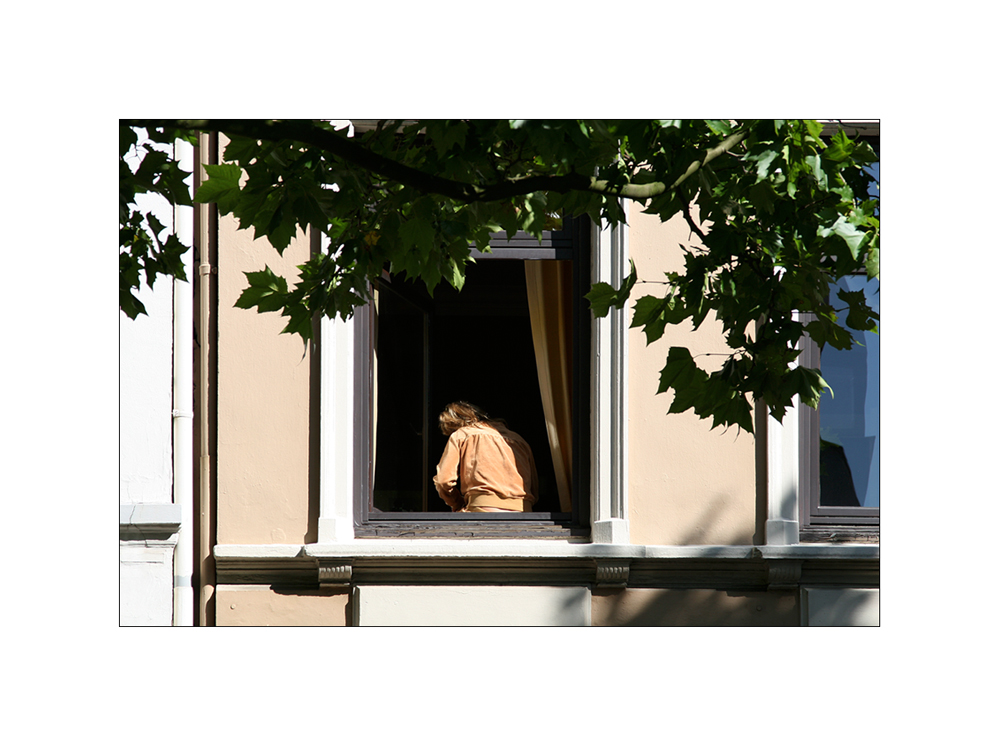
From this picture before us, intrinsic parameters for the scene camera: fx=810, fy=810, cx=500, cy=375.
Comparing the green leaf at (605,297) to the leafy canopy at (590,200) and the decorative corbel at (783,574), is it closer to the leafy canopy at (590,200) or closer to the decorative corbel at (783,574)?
the leafy canopy at (590,200)

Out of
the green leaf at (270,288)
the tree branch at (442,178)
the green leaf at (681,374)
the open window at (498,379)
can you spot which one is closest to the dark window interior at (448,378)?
the open window at (498,379)

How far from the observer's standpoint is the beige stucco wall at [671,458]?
3818mm

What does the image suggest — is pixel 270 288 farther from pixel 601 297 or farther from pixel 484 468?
pixel 484 468

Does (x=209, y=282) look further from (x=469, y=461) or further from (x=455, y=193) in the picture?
(x=455, y=193)

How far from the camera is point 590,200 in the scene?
8.97 feet

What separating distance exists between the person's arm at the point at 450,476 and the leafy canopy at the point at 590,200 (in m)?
1.15

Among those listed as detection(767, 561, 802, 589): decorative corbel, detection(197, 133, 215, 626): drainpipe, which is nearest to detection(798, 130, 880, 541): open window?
detection(767, 561, 802, 589): decorative corbel

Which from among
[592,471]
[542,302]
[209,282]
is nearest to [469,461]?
[592,471]

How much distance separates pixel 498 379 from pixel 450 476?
531 millimetres

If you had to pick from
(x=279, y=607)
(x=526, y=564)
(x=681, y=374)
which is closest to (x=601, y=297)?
(x=681, y=374)

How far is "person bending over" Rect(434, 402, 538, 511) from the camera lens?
3.94 m

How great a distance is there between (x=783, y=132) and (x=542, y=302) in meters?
1.69

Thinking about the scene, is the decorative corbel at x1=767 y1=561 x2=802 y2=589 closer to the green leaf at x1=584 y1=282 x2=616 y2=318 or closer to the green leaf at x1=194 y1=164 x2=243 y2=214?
the green leaf at x1=584 y1=282 x2=616 y2=318
